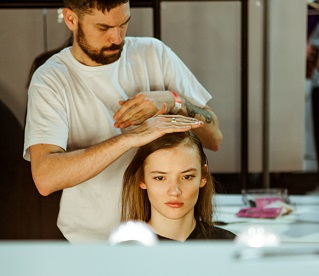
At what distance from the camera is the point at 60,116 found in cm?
136

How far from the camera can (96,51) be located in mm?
1359

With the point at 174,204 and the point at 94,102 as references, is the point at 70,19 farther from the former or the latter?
→ the point at 174,204

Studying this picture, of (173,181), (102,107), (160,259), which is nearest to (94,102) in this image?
(102,107)

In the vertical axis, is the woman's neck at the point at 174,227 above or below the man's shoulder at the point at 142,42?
below

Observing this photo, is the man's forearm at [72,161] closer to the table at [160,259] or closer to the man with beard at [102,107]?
the man with beard at [102,107]

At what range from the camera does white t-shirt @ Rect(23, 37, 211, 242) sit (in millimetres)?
1367

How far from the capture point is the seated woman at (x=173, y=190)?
1.38m

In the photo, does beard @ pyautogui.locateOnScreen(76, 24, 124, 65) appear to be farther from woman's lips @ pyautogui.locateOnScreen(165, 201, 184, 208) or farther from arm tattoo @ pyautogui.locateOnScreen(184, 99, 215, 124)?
woman's lips @ pyautogui.locateOnScreen(165, 201, 184, 208)

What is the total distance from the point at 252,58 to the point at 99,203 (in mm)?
451

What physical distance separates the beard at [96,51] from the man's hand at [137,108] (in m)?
0.09

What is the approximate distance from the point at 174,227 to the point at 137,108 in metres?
0.26

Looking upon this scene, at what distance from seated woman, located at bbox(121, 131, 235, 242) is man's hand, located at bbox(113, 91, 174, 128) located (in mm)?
60

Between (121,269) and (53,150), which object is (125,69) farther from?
(121,269)

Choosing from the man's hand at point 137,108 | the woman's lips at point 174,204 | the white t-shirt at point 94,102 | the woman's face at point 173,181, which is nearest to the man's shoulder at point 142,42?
the white t-shirt at point 94,102
